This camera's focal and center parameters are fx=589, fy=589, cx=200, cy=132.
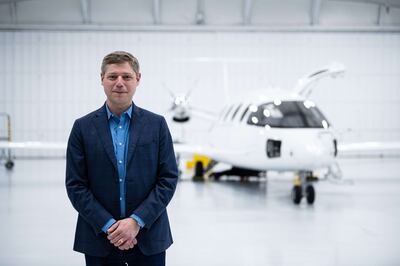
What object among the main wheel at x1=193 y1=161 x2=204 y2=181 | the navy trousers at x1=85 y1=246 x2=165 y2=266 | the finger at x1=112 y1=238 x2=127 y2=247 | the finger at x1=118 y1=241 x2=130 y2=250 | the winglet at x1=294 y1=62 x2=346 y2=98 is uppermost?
the winglet at x1=294 y1=62 x2=346 y2=98

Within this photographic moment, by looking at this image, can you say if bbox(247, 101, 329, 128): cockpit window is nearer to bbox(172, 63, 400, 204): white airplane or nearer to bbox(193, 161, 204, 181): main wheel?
bbox(172, 63, 400, 204): white airplane

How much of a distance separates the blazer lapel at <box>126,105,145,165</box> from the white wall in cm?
2113

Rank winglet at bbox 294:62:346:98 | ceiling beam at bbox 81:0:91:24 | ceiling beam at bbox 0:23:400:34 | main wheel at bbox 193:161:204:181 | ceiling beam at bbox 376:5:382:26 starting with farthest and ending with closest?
1. ceiling beam at bbox 376:5:382:26
2. ceiling beam at bbox 0:23:400:34
3. ceiling beam at bbox 81:0:91:24
4. main wheel at bbox 193:161:204:181
5. winglet at bbox 294:62:346:98

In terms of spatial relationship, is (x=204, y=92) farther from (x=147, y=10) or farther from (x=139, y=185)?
(x=139, y=185)

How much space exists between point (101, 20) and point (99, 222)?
72.1ft

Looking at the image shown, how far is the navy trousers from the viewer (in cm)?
332

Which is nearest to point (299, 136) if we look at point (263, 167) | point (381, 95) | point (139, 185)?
point (263, 167)

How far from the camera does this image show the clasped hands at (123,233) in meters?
3.13

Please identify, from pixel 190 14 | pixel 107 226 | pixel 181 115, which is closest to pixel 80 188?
pixel 107 226

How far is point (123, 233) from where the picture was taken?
3.13 meters

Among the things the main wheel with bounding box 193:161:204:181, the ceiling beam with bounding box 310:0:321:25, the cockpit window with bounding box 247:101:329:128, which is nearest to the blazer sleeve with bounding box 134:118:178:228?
the cockpit window with bounding box 247:101:329:128

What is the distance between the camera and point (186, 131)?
976 inches

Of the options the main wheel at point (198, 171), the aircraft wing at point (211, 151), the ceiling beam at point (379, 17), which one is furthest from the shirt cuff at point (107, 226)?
the ceiling beam at point (379, 17)

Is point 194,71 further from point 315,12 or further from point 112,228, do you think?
point 112,228
